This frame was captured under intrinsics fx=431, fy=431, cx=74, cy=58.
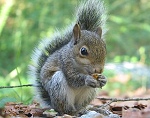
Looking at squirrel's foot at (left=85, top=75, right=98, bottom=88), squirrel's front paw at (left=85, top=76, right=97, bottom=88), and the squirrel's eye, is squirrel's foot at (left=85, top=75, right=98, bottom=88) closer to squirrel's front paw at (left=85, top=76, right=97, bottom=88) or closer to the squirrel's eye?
squirrel's front paw at (left=85, top=76, right=97, bottom=88)

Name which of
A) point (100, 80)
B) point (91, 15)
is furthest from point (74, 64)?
point (91, 15)

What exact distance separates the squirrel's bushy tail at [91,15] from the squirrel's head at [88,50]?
0.78 feet

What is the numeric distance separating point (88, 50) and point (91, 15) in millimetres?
506

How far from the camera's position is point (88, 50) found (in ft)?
9.73

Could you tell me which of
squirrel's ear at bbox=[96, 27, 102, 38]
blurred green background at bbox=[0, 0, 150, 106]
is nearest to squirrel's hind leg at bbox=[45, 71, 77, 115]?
squirrel's ear at bbox=[96, 27, 102, 38]

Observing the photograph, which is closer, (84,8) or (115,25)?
(84,8)

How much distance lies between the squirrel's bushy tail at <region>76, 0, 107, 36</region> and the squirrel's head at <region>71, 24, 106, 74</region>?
0.24 meters

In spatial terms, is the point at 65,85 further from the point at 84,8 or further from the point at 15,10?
the point at 15,10

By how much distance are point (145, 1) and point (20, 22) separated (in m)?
2.82

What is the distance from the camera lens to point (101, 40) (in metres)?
3.06

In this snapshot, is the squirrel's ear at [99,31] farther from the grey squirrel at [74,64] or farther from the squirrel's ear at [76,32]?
the squirrel's ear at [76,32]

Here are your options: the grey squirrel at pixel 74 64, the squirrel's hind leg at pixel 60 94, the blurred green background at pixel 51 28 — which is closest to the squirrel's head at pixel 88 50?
the grey squirrel at pixel 74 64

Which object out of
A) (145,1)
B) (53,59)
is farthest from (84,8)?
(145,1)

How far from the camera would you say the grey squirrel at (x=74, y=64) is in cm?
297
